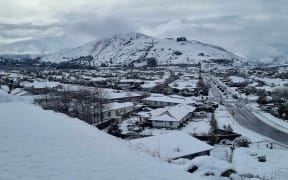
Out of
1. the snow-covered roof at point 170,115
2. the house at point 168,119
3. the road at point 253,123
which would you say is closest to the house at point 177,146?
the house at point 168,119

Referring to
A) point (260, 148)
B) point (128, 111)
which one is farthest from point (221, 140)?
point (128, 111)

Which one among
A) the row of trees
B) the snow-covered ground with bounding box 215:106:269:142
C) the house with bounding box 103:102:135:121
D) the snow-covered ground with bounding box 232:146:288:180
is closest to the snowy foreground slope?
the snow-covered ground with bounding box 232:146:288:180

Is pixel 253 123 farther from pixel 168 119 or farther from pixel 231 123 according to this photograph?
pixel 168 119

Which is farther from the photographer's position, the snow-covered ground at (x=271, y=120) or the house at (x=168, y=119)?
the snow-covered ground at (x=271, y=120)

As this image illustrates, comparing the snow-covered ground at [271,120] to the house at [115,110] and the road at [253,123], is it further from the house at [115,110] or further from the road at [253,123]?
the house at [115,110]

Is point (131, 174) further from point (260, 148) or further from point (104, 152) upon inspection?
point (260, 148)
